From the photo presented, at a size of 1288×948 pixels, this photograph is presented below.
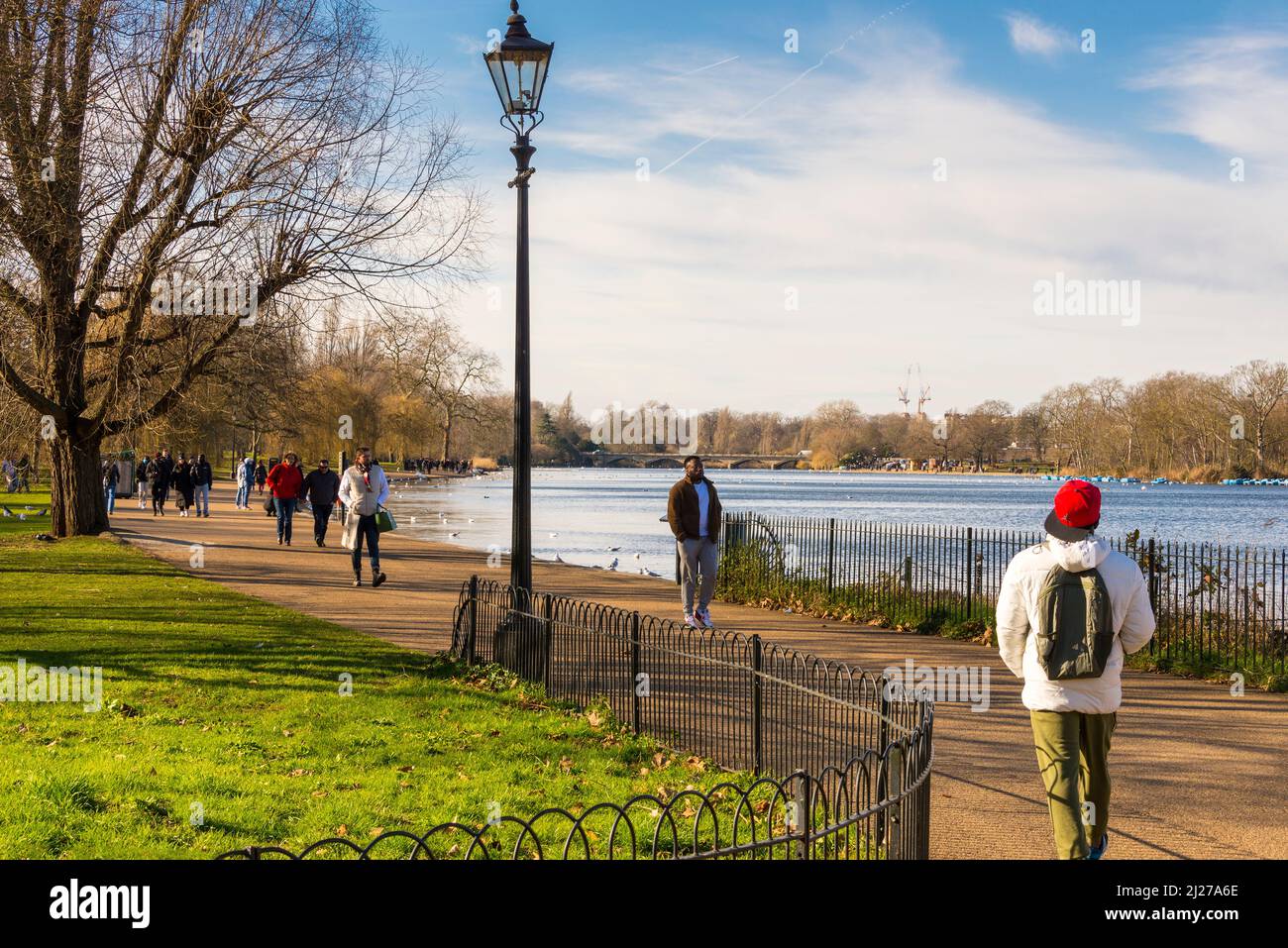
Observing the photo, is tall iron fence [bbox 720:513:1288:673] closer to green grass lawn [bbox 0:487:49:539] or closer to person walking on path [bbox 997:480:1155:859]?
person walking on path [bbox 997:480:1155:859]

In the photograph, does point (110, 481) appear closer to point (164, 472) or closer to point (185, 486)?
point (164, 472)

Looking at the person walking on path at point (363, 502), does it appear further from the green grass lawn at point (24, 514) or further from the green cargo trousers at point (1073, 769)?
the green cargo trousers at point (1073, 769)

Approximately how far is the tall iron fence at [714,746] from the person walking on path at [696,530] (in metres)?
1.38

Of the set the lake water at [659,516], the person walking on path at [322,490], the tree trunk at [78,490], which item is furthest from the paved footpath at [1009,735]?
the lake water at [659,516]

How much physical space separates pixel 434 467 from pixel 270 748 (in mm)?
111005

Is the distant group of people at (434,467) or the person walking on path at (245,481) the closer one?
the person walking on path at (245,481)

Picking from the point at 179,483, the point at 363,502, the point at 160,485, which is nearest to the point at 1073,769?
the point at 363,502

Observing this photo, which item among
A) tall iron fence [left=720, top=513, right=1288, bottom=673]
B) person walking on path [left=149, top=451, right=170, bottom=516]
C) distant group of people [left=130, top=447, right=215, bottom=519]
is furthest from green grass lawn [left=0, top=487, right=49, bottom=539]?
tall iron fence [left=720, top=513, right=1288, bottom=673]

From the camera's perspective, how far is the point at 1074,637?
564 centimetres

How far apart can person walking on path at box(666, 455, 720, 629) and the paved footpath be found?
928 millimetres

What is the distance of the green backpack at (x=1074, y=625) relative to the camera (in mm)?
5605

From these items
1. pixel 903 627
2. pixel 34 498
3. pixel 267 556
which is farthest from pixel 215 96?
pixel 34 498

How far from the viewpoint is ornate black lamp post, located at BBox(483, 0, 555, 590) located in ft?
37.1
